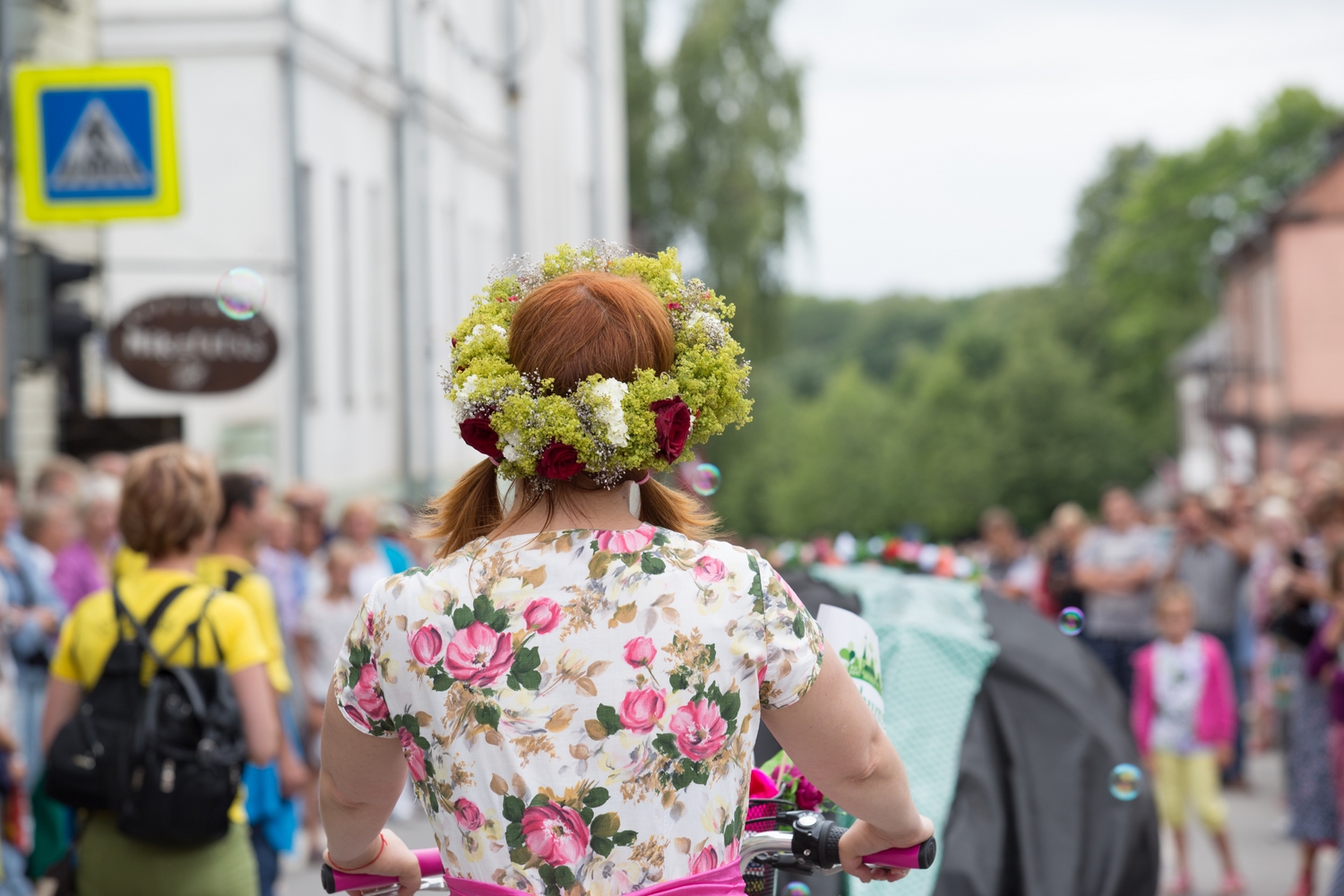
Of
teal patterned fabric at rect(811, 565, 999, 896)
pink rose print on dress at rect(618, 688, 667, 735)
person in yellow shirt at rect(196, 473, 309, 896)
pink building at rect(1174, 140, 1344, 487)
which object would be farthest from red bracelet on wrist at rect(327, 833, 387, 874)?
pink building at rect(1174, 140, 1344, 487)

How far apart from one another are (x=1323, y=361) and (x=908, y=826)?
1546 inches

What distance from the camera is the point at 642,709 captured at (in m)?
2.28

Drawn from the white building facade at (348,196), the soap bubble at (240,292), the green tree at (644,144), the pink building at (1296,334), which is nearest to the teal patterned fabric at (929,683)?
the soap bubble at (240,292)

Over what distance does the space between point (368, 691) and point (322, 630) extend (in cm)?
683

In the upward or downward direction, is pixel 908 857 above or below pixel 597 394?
below

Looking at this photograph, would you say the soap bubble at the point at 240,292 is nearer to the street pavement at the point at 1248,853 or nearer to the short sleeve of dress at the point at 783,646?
the street pavement at the point at 1248,853

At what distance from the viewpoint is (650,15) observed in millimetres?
33438

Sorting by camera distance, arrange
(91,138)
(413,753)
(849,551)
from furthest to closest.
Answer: (91,138)
(849,551)
(413,753)

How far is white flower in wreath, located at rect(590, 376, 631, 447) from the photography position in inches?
88.6

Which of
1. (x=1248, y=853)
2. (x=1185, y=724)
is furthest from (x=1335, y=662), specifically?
(x=1248, y=853)

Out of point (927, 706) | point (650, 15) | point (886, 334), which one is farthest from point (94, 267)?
point (886, 334)

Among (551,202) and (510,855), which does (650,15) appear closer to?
(551,202)

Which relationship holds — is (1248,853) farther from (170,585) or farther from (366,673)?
(366,673)

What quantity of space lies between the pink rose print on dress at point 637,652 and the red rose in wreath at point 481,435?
0.33 m
